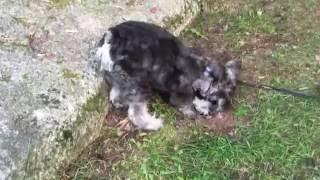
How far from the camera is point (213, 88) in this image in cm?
441

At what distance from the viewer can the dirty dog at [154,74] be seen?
169 inches

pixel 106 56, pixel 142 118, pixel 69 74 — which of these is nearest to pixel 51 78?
pixel 69 74

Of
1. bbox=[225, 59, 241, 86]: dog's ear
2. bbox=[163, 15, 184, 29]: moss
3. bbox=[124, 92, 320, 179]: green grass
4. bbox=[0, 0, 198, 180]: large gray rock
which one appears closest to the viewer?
bbox=[0, 0, 198, 180]: large gray rock

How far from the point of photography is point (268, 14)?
550 centimetres

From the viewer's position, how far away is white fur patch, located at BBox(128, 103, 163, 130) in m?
4.45

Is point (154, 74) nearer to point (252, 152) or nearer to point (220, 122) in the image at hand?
point (220, 122)

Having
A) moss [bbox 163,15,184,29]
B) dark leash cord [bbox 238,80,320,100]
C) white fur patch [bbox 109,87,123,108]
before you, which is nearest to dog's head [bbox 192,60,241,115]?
dark leash cord [bbox 238,80,320,100]

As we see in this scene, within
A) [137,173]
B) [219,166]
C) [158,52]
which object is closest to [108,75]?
[158,52]

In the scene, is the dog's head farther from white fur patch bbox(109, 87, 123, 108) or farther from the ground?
white fur patch bbox(109, 87, 123, 108)

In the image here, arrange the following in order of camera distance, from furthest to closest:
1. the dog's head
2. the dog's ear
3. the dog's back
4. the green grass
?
the dog's ear → the dog's head → the dog's back → the green grass


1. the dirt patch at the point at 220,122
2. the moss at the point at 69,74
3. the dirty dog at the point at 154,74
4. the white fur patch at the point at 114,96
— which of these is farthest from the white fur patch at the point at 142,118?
the moss at the point at 69,74

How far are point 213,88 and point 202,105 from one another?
17 centimetres

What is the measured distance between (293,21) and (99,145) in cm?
222

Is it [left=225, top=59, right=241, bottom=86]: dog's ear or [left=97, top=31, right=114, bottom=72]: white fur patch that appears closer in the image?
[left=97, top=31, right=114, bottom=72]: white fur patch
